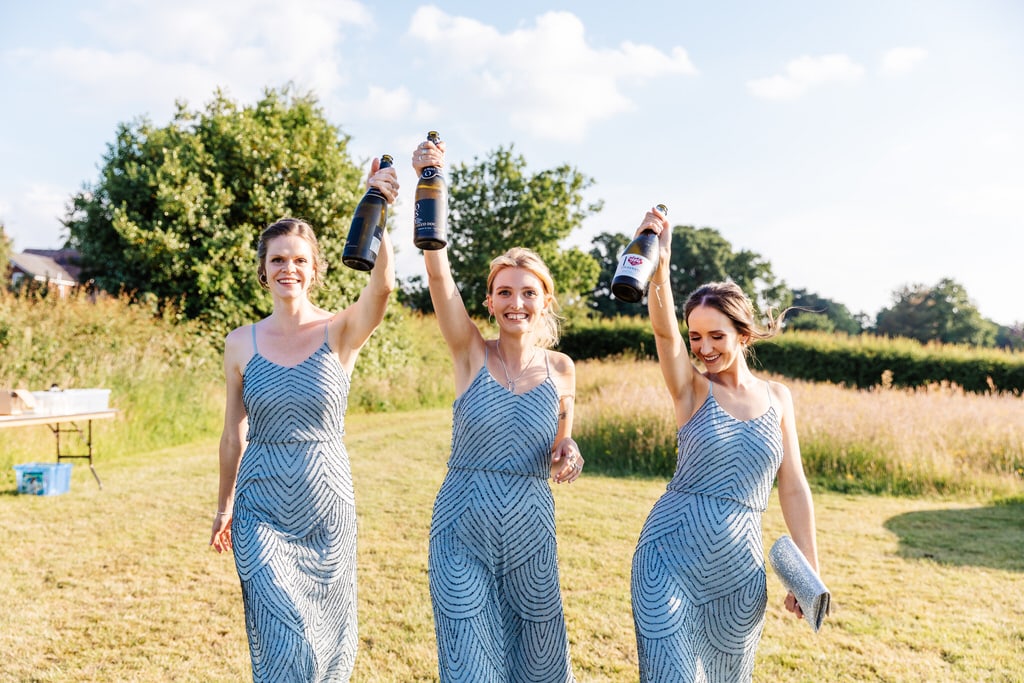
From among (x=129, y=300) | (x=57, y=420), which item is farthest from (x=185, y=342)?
(x=57, y=420)

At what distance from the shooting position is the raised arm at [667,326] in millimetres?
2814

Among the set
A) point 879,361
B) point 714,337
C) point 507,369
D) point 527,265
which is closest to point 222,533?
point 507,369

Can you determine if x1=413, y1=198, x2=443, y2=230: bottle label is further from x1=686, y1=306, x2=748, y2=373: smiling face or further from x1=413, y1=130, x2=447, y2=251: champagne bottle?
x1=686, y1=306, x2=748, y2=373: smiling face

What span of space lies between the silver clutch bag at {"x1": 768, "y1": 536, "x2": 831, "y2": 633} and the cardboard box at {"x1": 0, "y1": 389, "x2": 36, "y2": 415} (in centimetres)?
787

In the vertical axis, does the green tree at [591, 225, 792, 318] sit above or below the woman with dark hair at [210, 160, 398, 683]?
above

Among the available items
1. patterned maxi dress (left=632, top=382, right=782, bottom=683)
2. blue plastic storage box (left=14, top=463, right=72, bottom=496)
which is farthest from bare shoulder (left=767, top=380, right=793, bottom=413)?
blue plastic storage box (left=14, top=463, right=72, bottom=496)

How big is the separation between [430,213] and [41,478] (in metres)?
7.93

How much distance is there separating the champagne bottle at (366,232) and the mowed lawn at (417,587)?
258 cm

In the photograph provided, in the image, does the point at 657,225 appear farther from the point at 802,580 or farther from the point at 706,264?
the point at 706,264

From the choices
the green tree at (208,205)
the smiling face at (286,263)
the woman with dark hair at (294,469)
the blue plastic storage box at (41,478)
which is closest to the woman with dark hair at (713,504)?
the woman with dark hair at (294,469)

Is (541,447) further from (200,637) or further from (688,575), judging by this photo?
(200,637)

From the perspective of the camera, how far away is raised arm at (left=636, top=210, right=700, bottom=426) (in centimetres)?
281

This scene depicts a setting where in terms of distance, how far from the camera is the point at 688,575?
2.64 metres

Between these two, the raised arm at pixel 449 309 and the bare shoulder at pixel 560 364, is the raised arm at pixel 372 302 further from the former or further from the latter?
the bare shoulder at pixel 560 364
